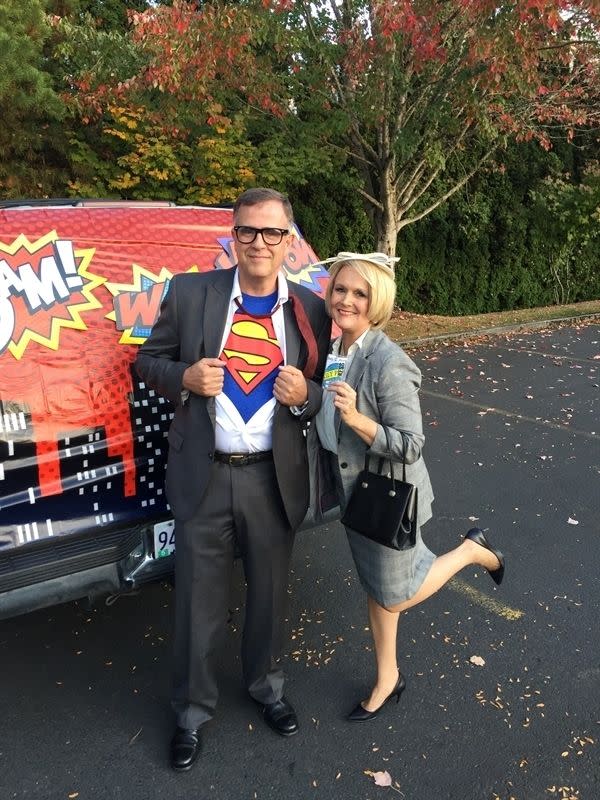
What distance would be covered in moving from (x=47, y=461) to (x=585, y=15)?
8.53 m

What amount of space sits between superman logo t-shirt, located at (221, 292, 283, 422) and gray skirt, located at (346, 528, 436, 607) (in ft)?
2.12

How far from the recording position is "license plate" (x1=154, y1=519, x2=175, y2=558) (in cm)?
262

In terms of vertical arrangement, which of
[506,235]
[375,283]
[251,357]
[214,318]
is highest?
[506,235]

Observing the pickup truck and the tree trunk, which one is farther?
the tree trunk

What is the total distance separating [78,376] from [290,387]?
2.79 ft

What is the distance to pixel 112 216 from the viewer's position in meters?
2.78

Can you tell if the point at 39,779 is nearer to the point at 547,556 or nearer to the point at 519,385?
the point at 547,556

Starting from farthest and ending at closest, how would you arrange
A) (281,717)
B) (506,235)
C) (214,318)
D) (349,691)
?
1. (506,235)
2. (349,691)
3. (281,717)
4. (214,318)

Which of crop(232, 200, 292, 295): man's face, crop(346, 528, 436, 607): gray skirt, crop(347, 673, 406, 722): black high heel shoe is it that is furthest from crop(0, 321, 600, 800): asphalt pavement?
crop(232, 200, 292, 295): man's face

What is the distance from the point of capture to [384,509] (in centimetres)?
233

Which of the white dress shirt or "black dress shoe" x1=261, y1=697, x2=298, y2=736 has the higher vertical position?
the white dress shirt

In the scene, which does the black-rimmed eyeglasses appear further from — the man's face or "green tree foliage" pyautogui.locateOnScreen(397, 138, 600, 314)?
"green tree foliage" pyautogui.locateOnScreen(397, 138, 600, 314)

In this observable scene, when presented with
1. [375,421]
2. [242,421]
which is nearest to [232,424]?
[242,421]

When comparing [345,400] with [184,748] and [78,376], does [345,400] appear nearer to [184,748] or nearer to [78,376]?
[78,376]
